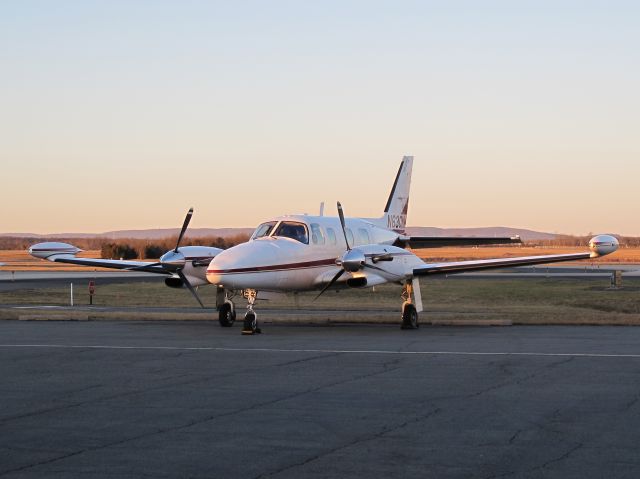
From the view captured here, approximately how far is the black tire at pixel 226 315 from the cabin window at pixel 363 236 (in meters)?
4.68

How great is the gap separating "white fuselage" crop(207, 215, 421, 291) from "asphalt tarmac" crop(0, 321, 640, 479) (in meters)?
2.73

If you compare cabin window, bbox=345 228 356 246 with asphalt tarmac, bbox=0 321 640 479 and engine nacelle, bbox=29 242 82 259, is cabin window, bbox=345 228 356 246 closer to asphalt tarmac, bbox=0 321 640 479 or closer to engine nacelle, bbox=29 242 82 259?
asphalt tarmac, bbox=0 321 640 479

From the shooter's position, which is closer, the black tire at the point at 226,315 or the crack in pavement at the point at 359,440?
the crack in pavement at the point at 359,440

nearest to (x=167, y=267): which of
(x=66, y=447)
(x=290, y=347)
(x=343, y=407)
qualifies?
A: (x=290, y=347)

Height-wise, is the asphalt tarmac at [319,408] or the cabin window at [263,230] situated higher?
the cabin window at [263,230]

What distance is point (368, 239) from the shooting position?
30.0m

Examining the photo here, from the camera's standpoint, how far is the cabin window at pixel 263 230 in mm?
26500

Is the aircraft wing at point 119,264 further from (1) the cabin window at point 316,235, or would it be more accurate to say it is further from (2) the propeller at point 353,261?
(2) the propeller at point 353,261

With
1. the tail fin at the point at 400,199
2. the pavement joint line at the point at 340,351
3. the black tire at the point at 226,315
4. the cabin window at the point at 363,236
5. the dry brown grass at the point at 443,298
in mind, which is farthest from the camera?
the dry brown grass at the point at 443,298

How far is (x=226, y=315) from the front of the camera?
27094 millimetres

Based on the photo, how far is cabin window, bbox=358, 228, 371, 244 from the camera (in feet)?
96.2

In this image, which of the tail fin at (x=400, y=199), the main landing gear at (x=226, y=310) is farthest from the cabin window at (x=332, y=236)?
the tail fin at (x=400, y=199)

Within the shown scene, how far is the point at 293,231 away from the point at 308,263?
1019 millimetres

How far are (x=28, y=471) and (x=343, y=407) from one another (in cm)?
465
